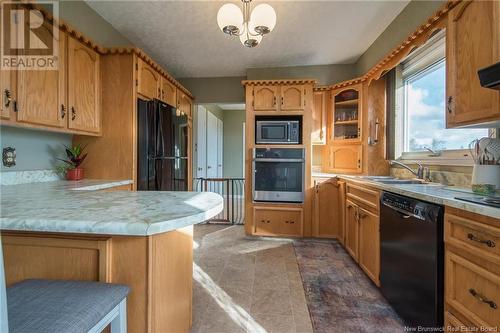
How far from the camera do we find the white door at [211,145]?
537 centimetres

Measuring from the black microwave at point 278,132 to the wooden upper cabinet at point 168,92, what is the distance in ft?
3.95

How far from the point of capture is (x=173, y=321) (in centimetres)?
114

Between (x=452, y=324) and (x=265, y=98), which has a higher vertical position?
(x=265, y=98)

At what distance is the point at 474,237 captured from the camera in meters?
1.04

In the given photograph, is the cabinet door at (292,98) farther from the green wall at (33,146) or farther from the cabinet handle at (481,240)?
the green wall at (33,146)

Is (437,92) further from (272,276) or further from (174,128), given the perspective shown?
(174,128)

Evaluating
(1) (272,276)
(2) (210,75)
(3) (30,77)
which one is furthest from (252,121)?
(3) (30,77)

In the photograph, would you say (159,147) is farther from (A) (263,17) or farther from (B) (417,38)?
(B) (417,38)

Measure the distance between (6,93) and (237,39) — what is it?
88.9 inches

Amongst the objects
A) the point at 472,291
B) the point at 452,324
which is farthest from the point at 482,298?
the point at 452,324

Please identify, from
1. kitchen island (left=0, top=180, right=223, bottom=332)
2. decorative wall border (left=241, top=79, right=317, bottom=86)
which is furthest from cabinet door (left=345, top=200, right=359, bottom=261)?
kitchen island (left=0, top=180, right=223, bottom=332)

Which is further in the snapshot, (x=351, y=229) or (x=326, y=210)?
(x=326, y=210)

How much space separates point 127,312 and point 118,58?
7.35 feet

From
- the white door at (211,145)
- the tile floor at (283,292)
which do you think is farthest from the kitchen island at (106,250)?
the white door at (211,145)
